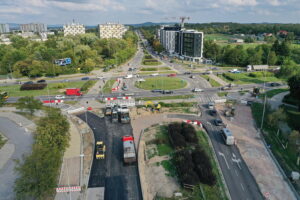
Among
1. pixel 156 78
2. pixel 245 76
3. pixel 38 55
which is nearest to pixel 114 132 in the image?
pixel 156 78

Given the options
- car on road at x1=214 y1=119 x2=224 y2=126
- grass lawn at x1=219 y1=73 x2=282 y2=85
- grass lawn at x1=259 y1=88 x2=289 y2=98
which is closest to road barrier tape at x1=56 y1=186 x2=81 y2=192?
car on road at x1=214 y1=119 x2=224 y2=126

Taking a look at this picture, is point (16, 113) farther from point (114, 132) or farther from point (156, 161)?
point (156, 161)

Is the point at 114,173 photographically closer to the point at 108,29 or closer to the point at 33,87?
the point at 33,87

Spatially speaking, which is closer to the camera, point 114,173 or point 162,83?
point 114,173

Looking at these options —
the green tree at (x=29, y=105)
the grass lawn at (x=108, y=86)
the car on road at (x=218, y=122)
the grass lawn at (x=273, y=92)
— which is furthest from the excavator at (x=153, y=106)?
the grass lawn at (x=273, y=92)

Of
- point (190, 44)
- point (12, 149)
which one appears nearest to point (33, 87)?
point (12, 149)

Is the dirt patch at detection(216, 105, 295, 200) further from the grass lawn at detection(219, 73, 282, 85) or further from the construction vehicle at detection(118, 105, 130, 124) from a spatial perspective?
the grass lawn at detection(219, 73, 282, 85)

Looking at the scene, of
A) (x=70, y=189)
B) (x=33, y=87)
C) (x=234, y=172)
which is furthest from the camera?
(x=33, y=87)

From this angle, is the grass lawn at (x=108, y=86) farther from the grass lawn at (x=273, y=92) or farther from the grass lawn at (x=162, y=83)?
the grass lawn at (x=273, y=92)
